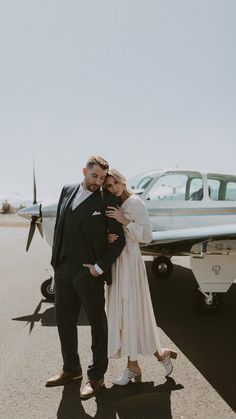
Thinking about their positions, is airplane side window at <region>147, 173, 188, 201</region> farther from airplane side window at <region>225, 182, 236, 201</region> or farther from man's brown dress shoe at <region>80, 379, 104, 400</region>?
man's brown dress shoe at <region>80, 379, 104, 400</region>

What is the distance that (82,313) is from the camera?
223 inches

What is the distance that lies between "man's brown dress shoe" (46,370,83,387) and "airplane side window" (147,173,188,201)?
3628 millimetres

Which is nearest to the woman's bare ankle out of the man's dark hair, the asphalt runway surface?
the asphalt runway surface

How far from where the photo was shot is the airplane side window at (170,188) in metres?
6.40

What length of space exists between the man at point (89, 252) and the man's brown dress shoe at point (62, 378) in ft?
0.95

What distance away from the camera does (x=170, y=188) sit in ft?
21.5

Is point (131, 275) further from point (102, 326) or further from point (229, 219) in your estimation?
point (229, 219)

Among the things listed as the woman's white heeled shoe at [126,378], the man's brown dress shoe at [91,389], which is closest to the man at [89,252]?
the man's brown dress shoe at [91,389]

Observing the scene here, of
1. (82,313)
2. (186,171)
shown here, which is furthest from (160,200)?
(82,313)

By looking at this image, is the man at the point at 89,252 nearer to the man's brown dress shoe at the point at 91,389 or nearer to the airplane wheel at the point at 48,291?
the man's brown dress shoe at the point at 91,389

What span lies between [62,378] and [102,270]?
118 cm

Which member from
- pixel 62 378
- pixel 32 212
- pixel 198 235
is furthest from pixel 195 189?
pixel 62 378

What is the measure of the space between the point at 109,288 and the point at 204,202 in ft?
12.1

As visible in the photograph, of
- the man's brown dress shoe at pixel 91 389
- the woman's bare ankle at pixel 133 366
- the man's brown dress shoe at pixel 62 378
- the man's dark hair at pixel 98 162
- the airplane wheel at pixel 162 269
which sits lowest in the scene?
the airplane wheel at pixel 162 269
